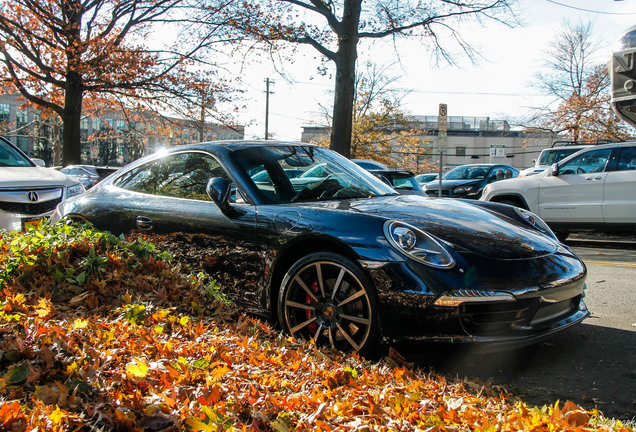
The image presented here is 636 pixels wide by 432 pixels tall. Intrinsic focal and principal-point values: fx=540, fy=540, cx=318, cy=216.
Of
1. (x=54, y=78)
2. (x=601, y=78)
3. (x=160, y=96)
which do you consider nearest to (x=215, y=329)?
(x=160, y=96)

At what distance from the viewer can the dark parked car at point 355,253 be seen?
2902 mm

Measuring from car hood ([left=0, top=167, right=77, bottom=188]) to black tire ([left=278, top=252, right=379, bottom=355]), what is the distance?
16.8 ft

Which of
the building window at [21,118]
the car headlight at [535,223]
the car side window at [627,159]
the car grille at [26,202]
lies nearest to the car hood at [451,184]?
the car side window at [627,159]

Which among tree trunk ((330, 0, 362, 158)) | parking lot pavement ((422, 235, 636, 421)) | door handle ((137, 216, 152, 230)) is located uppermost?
tree trunk ((330, 0, 362, 158))

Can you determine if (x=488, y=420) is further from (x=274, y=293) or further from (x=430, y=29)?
(x=430, y=29)

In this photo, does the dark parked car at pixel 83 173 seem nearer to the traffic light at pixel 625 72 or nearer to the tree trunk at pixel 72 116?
the tree trunk at pixel 72 116

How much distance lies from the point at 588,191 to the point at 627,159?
0.82 meters

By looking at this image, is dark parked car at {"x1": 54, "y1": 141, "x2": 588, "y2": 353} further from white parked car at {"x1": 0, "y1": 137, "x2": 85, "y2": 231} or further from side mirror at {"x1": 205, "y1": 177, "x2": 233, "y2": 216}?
white parked car at {"x1": 0, "y1": 137, "x2": 85, "y2": 231}

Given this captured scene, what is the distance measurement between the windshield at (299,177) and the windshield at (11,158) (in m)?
5.34

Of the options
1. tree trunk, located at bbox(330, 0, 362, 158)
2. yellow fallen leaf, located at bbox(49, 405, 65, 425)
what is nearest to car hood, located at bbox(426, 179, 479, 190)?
tree trunk, located at bbox(330, 0, 362, 158)

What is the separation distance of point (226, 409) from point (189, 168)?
264 cm

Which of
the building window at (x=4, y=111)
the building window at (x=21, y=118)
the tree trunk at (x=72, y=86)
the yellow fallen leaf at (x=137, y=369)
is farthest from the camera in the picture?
the building window at (x=21, y=118)

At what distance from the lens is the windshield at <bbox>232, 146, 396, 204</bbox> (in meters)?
3.92

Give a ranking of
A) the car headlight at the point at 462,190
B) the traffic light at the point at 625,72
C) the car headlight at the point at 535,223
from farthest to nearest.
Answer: the car headlight at the point at 462,190, the traffic light at the point at 625,72, the car headlight at the point at 535,223
